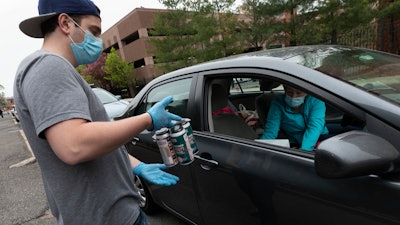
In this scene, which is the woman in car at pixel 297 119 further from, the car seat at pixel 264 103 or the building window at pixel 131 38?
the building window at pixel 131 38

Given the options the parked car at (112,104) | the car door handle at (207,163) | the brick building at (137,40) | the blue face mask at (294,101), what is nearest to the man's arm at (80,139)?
the car door handle at (207,163)

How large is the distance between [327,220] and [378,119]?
52cm

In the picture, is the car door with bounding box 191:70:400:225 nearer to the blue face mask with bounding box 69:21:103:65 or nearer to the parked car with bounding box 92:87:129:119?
the blue face mask with bounding box 69:21:103:65

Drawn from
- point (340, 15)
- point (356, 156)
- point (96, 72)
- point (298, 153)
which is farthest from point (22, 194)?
point (96, 72)

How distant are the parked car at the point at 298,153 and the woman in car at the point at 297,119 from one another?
0.19 meters

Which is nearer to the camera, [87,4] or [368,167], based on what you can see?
[368,167]

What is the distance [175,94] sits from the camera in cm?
246

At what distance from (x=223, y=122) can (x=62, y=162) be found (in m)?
1.35

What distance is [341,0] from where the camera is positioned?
37.0 feet

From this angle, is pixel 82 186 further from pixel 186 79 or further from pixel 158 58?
pixel 158 58

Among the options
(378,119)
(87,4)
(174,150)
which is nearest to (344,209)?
(378,119)

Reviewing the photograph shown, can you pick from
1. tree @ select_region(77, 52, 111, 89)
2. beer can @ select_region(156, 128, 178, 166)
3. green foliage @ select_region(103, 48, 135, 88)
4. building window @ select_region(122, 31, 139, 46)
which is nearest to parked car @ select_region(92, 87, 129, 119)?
beer can @ select_region(156, 128, 178, 166)

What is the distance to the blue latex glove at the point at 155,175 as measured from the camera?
1.53 m

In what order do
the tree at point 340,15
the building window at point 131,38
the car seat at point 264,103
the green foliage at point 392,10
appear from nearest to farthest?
1. the car seat at point 264,103
2. the green foliage at point 392,10
3. the tree at point 340,15
4. the building window at point 131,38
